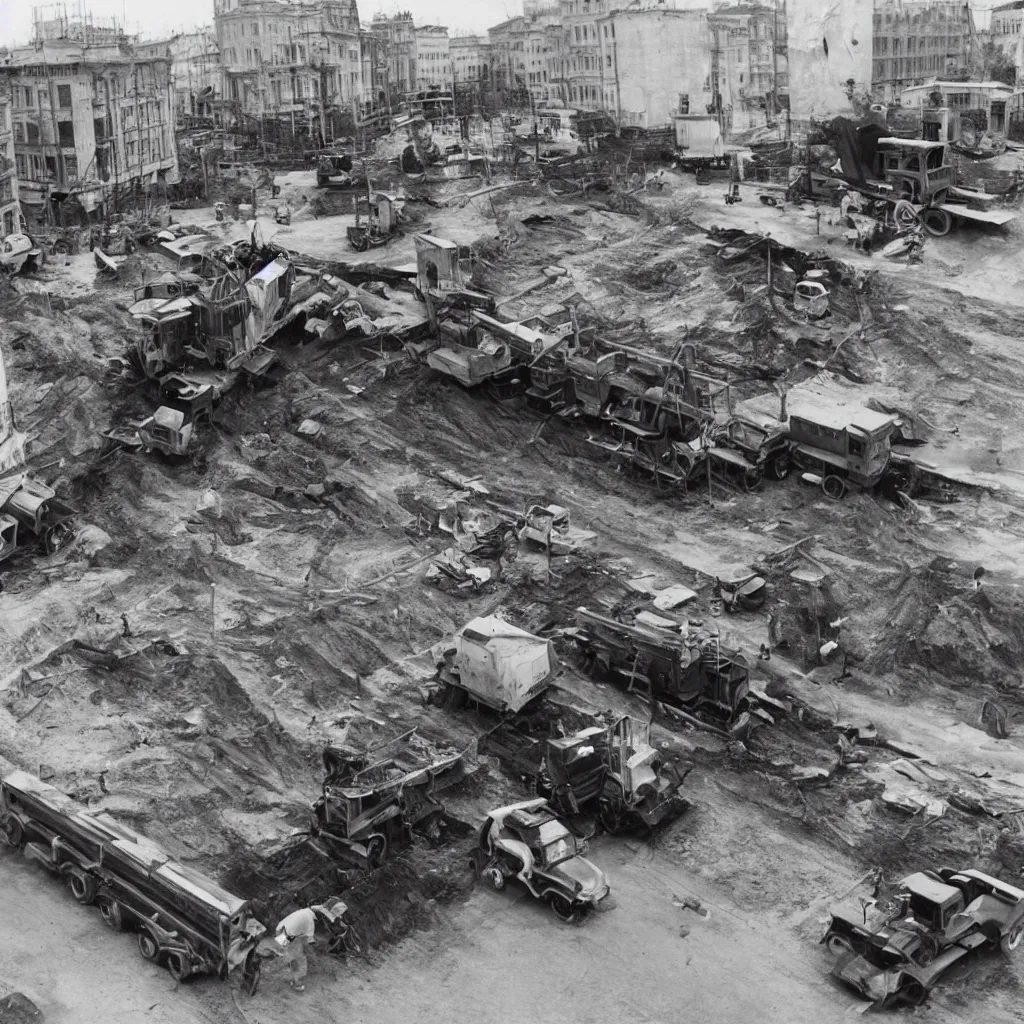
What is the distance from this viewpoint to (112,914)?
21.0m

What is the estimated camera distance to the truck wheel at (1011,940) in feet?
68.1

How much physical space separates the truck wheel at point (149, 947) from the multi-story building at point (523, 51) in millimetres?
105338

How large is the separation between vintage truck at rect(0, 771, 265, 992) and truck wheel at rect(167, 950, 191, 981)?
0.04 ft

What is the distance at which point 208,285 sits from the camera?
43125 millimetres

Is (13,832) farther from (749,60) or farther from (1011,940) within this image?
(749,60)

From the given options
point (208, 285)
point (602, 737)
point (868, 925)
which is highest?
point (208, 285)

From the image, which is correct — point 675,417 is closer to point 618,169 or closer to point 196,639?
point 196,639

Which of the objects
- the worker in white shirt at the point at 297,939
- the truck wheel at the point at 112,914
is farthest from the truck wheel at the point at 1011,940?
the truck wheel at the point at 112,914

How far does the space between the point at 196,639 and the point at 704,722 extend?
9.70 metres

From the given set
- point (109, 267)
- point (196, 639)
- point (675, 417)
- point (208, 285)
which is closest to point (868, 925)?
point (196, 639)

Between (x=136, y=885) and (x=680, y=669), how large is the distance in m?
9.89

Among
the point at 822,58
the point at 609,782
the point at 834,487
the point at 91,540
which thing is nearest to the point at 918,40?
the point at 822,58

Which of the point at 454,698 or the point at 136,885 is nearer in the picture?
the point at 136,885

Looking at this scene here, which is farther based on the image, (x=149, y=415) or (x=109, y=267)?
(x=109, y=267)
